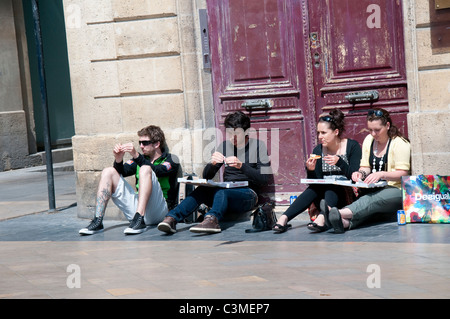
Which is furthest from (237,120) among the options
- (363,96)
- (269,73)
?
(363,96)

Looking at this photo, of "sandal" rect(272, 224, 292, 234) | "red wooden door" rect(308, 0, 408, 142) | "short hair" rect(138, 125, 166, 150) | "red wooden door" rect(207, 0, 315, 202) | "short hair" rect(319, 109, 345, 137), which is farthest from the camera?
"short hair" rect(138, 125, 166, 150)

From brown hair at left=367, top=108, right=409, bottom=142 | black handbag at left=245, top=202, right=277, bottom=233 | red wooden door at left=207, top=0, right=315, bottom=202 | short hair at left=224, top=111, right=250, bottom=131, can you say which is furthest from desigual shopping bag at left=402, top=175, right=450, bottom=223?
short hair at left=224, top=111, right=250, bottom=131

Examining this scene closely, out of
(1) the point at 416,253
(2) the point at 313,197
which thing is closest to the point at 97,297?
(1) the point at 416,253

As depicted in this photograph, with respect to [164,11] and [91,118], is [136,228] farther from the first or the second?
[164,11]

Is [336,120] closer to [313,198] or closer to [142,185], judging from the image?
[313,198]

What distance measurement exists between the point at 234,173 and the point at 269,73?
1.16 meters

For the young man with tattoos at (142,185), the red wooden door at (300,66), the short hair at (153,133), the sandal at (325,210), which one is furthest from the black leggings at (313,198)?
the short hair at (153,133)

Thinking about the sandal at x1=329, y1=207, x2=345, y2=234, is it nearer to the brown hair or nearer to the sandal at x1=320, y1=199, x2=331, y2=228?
the sandal at x1=320, y1=199, x2=331, y2=228

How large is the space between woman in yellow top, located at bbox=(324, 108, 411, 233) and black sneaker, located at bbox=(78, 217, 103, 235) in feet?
7.81

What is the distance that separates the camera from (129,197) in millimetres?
8219

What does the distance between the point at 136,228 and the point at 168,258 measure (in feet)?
4.89

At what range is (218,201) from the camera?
768 cm

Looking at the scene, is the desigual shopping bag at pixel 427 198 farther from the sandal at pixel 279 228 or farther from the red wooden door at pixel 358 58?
the sandal at pixel 279 228

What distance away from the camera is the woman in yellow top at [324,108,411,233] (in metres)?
7.25
